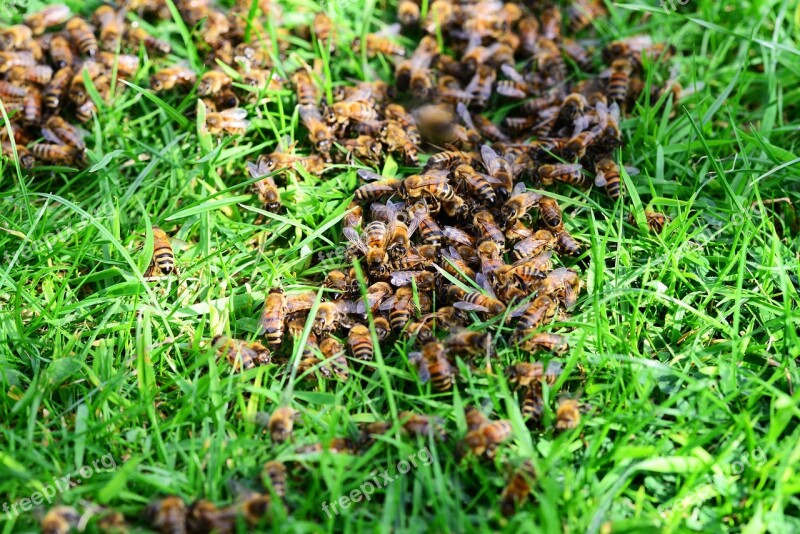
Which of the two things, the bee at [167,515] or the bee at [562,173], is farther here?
the bee at [562,173]

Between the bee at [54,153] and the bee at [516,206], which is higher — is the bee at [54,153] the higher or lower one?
the lower one

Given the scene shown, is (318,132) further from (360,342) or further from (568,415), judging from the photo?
(568,415)

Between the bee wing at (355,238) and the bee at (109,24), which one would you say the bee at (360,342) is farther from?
the bee at (109,24)

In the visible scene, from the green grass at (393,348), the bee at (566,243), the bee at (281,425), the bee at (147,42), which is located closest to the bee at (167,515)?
the green grass at (393,348)

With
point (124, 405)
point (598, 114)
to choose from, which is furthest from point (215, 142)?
point (598, 114)

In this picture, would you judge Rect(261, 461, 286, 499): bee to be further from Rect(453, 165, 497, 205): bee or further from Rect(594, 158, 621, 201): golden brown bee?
Rect(594, 158, 621, 201): golden brown bee

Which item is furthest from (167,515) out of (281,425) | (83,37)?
(83,37)
